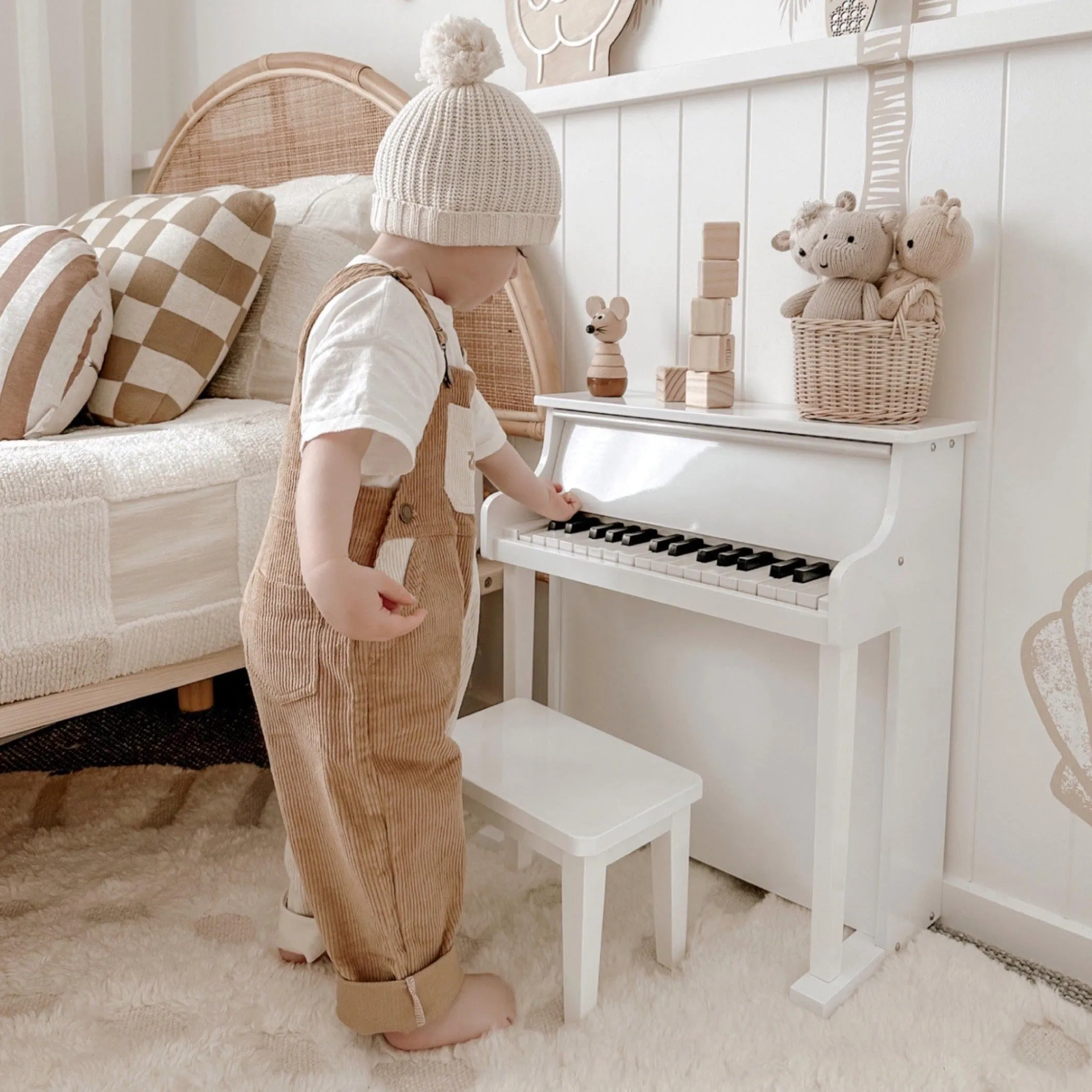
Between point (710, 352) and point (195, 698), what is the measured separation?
1.33 m

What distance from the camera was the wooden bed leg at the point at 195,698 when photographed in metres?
2.20

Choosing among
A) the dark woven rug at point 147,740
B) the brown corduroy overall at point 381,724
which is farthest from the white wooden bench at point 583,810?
the dark woven rug at point 147,740

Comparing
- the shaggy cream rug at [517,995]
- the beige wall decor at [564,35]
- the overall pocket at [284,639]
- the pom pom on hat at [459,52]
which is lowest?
the shaggy cream rug at [517,995]

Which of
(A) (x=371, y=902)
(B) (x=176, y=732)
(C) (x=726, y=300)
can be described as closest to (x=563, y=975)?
(A) (x=371, y=902)

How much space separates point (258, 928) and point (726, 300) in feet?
3.35

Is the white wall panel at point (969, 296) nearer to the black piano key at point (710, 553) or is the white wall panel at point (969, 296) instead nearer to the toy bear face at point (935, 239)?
the toy bear face at point (935, 239)

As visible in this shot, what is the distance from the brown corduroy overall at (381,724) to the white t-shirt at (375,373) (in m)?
0.02

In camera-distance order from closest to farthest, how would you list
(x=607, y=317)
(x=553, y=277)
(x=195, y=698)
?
(x=607, y=317)
(x=553, y=277)
(x=195, y=698)

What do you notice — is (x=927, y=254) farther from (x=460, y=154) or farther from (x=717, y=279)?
(x=460, y=154)

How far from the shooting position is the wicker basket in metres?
1.24

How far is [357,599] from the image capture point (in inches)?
39.4

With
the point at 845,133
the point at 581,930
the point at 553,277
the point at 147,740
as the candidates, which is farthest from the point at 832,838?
the point at 147,740

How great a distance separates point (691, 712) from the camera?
1.59 m

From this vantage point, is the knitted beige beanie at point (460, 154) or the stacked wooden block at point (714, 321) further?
the stacked wooden block at point (714, 321)
